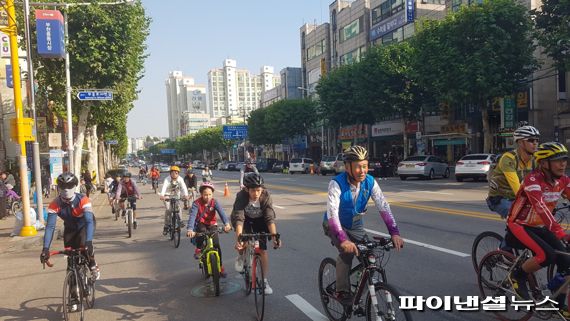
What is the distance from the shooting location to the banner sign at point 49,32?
49.2 ft

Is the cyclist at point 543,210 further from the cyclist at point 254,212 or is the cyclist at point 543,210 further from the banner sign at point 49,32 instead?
the banner sign at point 49,32

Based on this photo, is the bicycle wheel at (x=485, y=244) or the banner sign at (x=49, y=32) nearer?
the bicycle wheel at (x=485, y=244)

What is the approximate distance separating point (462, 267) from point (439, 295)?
1385 millimetres

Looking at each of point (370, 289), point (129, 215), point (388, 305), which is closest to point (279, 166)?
point (129, 215)

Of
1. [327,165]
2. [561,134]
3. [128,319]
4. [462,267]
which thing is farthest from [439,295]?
[327,165]

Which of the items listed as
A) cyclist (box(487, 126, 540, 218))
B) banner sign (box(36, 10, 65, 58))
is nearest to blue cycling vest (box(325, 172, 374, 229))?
cyclist (box(487, 126, 540, 218))

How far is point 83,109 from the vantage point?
24.4m

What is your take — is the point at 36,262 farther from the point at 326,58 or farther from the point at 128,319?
the point at 326,58

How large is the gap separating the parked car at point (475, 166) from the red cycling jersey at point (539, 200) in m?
19.2

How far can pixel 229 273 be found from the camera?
723cm

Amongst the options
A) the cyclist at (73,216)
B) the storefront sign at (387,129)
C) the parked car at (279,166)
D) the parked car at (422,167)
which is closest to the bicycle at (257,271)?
the cyclist at (73,216)

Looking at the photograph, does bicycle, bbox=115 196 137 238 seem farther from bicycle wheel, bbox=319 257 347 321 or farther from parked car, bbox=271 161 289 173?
parked car, bbox=271 161 289 173

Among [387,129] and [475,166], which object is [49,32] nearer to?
[475,166]

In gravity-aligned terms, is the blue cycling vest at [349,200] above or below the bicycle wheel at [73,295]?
above
